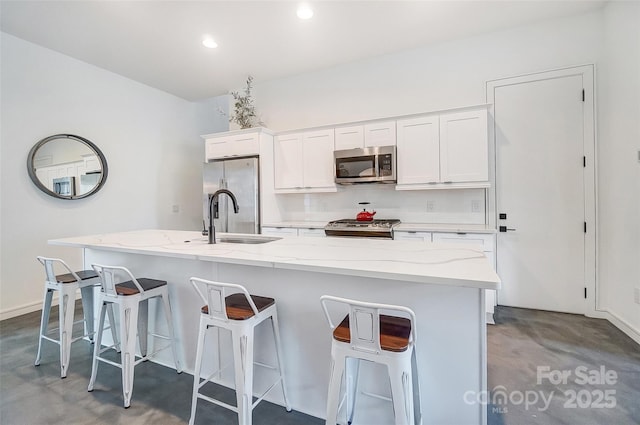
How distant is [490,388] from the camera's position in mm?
1859

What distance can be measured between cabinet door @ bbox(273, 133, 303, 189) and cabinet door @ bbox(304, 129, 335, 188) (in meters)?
0.09

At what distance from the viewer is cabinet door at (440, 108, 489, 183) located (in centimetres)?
303

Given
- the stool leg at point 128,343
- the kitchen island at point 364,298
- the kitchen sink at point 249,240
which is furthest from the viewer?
the kitchen sink at point 249,240

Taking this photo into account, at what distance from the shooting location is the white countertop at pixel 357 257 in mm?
1152

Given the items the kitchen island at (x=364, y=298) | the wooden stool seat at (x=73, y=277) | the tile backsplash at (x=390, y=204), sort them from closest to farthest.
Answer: the kitchen island at (x=364, y=298) < the wooden stool seat at (x=73, y=277) < the tile backsplash at (x=390, y=204)

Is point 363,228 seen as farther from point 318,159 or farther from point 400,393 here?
point 400,393

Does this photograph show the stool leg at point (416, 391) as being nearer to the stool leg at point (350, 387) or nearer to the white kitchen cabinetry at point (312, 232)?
the stool leg at point (350, 387)

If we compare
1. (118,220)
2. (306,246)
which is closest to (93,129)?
(118,220)

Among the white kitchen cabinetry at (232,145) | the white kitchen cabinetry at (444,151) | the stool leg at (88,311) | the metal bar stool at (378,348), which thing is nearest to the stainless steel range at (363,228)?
the white kitchen cabinetry at (444,151)

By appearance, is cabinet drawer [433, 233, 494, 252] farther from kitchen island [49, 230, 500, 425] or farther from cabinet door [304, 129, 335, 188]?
cabinet door [304, 129, 335, 188]

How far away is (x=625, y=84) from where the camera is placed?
255cm

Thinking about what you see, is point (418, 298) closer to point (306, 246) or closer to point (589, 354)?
point (306, 246)

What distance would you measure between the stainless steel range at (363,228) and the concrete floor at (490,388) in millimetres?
1337

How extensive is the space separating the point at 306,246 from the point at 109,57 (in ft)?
12.8
